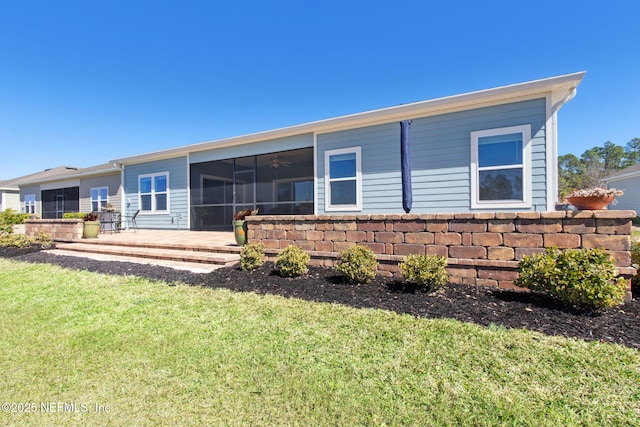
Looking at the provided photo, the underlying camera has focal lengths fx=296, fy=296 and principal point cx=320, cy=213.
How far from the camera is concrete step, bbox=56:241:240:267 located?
557 cm

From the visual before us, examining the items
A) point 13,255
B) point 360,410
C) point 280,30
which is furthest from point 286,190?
point 360,410

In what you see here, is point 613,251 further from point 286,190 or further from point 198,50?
point 198,50

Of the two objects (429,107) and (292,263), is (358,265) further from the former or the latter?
(429,107)

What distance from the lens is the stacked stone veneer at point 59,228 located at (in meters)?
8.55

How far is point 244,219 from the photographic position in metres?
6.04

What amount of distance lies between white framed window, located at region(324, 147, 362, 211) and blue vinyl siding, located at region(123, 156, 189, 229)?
6028 millimetres

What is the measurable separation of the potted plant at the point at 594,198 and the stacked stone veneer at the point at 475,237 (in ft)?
1.07

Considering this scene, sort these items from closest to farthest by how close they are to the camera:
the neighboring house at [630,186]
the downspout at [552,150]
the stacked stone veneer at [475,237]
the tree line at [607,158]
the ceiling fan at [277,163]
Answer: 1. the stacked stone veneer at [475,237]
2. the downspout at [552,150]
3. the ceiling fan at [277,163]
4. the neighboring house at [630,186]
5. the tree line at [607,158]

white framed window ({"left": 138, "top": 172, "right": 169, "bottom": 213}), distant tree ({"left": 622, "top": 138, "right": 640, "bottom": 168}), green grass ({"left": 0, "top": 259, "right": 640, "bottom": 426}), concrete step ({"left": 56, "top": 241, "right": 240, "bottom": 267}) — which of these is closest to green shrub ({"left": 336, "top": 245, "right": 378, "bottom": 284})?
green grass ({"left": 0, "top": 259, "right": 640, "bottom": 426})

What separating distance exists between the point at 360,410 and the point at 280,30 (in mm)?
11884

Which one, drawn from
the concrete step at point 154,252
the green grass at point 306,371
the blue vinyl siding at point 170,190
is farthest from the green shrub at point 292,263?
the blue vinyl siding at point 170,190

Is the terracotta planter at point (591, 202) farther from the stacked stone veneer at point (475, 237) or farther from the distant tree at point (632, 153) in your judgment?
the distant tree at point (632, 153)

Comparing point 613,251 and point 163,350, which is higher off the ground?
point 613,251

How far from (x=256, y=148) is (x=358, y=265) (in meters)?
7.01
